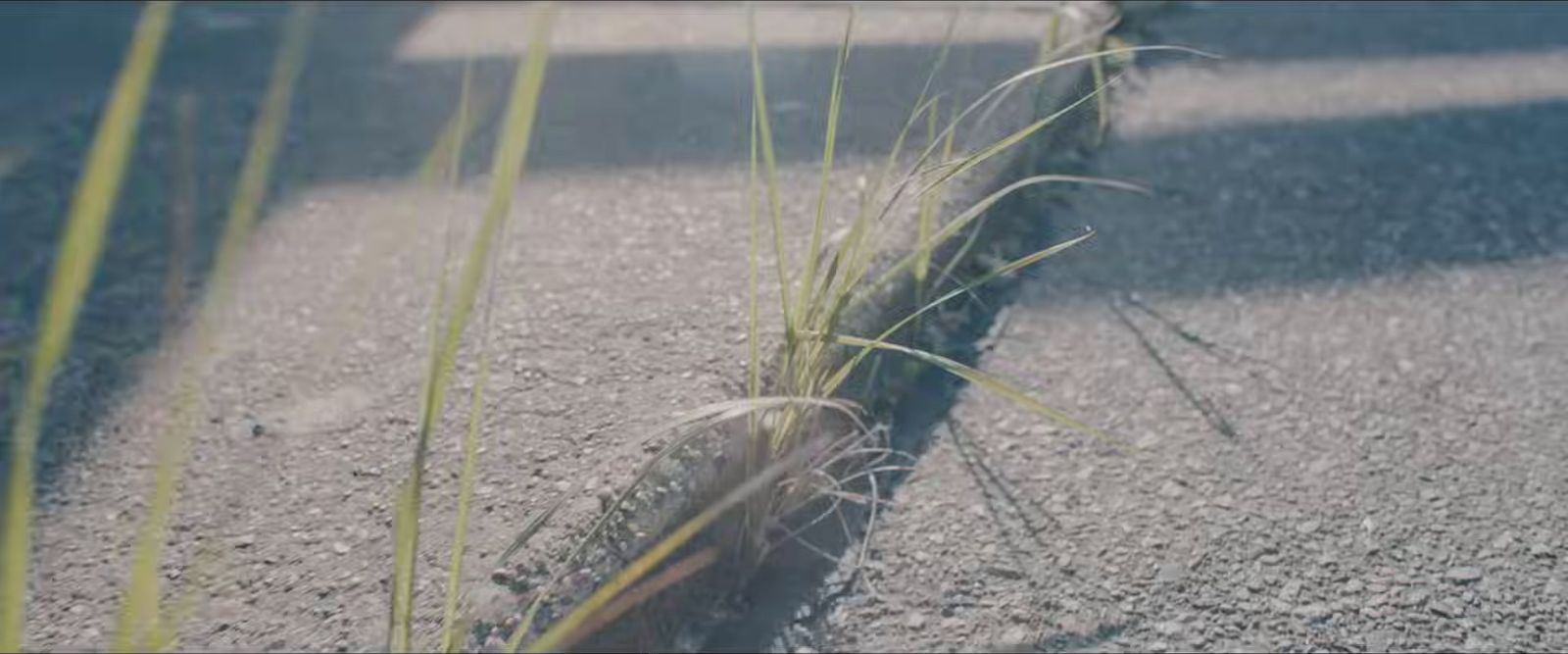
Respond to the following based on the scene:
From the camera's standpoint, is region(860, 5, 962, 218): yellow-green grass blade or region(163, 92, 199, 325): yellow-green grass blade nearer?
region(860, 5, 962, 218): yellow-green grass blade

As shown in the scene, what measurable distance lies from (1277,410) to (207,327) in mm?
1327

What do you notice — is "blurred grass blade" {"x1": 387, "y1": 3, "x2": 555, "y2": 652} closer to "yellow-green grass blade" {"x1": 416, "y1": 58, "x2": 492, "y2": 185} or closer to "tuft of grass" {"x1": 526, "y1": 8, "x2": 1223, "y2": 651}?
"tuft of grass" {"x1": 526, "y1": 8, "x2": 1223, "y2": 651}

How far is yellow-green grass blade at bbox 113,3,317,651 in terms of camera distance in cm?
94

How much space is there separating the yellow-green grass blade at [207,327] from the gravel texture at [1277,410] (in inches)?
28.0

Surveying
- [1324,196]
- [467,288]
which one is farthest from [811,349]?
[1324,196]

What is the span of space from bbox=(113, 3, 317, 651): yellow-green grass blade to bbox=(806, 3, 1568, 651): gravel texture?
2.33ft

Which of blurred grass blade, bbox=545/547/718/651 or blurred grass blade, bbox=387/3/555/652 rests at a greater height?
blurred grass blade, bbox=387/3/555/652

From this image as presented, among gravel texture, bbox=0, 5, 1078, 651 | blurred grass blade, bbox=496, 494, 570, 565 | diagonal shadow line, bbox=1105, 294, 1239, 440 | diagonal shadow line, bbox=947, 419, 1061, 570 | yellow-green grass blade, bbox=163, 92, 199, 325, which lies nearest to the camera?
blurred grass blade, bbox=496, 494, 570, 565

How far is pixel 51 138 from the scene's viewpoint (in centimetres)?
259

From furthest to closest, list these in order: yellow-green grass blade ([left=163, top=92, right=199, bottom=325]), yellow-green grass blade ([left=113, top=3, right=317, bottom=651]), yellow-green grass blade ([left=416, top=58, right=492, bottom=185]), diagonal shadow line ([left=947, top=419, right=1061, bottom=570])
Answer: yellow-green grass blade ([left=416, top=58, right=492, bottom=185]) < yellow-green grass blade ([left=163, top=92, right=199, bottom=325]) < diagonal shadow line ([left=947, top=419, right=1061, bottom=570]) < yellow-green grass blade ([left=113, top=3, right=317, bottom=651])

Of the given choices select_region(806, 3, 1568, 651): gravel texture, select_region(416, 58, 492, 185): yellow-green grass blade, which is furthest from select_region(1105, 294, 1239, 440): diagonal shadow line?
select_region(416, 58, 492, 185): yellow-green grass blade

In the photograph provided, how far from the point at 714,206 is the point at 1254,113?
109cm

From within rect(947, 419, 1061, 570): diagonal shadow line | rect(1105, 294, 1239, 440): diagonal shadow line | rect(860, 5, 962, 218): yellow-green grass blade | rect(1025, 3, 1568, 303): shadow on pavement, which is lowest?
rect(947, 419, 1061, 570): diagonal shadow line

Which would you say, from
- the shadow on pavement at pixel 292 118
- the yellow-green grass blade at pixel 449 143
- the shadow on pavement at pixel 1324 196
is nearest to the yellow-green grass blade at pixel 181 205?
the shadow on pavement at pixel 292 118
